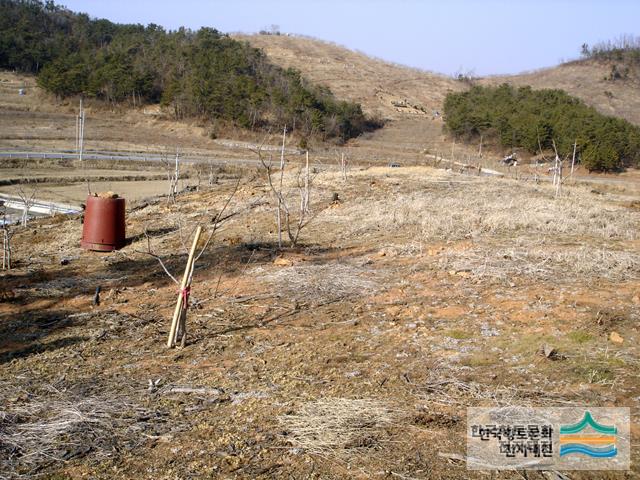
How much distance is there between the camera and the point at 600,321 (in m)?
5.79

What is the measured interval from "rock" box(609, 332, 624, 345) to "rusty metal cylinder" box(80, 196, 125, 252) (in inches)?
325

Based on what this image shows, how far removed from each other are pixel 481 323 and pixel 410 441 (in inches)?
93.6

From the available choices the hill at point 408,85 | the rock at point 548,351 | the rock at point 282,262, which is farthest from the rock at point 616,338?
the hill at point 408,85

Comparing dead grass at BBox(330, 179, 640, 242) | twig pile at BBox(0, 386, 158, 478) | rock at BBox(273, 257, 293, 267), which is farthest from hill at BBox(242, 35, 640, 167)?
twig pile at BBox(0, 386, 158, 478)

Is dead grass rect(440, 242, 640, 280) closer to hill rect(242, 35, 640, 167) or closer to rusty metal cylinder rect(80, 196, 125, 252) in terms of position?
rusty metal cylinder rect(80, 196, 125, 252)

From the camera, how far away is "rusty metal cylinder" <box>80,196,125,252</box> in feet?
35.8

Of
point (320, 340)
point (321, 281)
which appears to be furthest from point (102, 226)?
point (320, 340)

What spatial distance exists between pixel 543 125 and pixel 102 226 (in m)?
32.6

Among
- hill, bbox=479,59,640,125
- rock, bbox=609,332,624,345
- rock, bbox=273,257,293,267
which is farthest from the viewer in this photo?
hill, bbox=479,59,640,125

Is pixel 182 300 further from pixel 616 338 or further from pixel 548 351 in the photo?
pixel 616 338

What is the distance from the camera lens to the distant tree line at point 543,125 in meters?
33.7

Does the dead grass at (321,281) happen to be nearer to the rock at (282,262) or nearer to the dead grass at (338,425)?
the rock at (282,262)

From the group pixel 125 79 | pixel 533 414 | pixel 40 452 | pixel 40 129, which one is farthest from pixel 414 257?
pixel 125 79

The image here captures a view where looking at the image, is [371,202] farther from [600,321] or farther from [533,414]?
[533,414]
